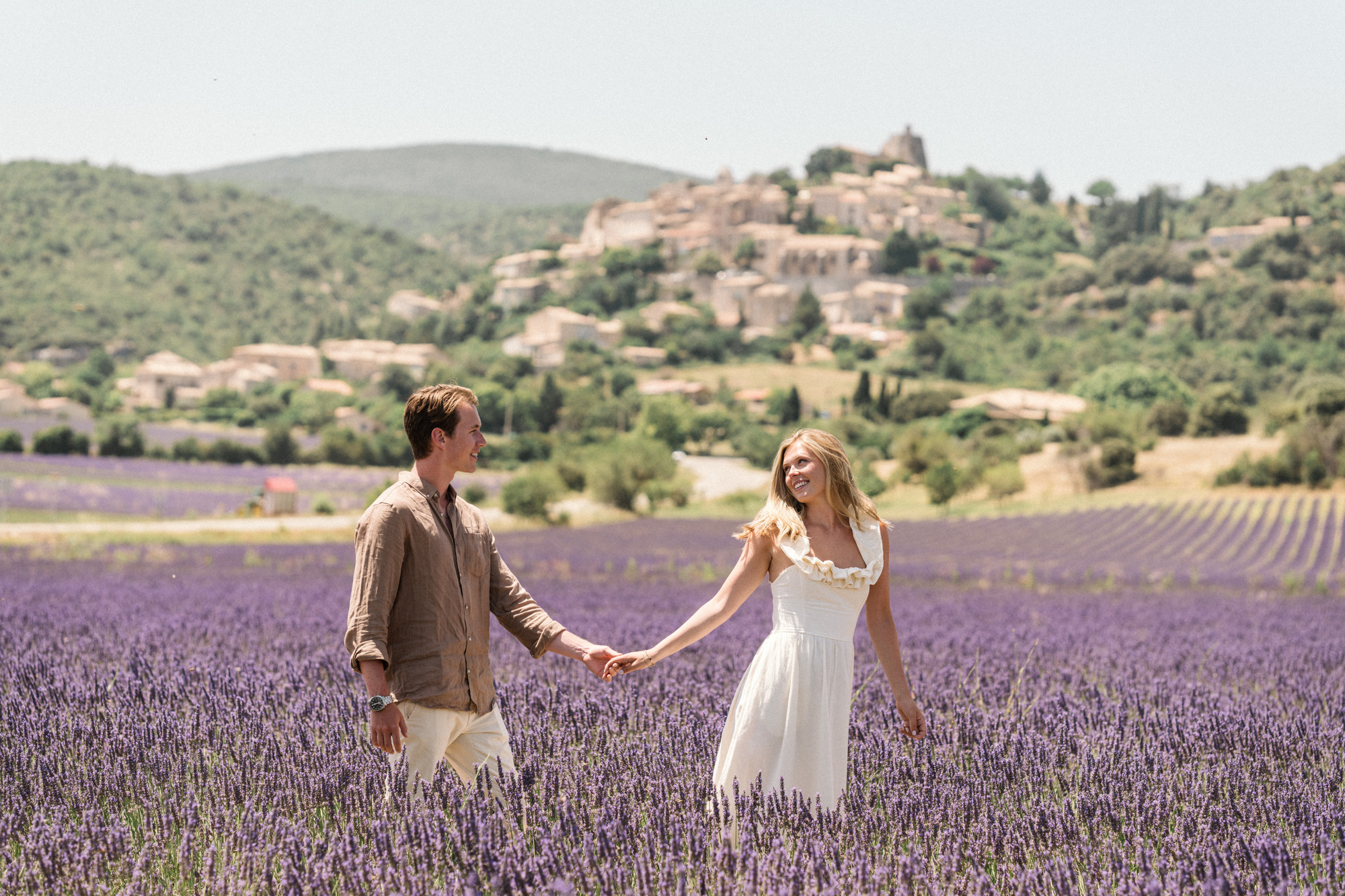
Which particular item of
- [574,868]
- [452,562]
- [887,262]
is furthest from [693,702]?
[887,262]

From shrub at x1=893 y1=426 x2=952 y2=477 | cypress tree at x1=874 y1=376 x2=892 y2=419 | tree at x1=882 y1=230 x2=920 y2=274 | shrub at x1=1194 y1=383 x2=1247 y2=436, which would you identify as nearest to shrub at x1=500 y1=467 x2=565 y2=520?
shrub at x1=893 y1=426 x2=952 y2=477

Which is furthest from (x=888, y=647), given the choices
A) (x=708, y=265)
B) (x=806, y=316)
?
(x=708, y=265)

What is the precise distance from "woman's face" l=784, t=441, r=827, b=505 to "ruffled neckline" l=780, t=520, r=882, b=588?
4.7 inches

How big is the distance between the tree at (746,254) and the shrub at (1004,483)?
82384 mm

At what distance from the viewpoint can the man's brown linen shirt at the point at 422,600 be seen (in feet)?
8.32

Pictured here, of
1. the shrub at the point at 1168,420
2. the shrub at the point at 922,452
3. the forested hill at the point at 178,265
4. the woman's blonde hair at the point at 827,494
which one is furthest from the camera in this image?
the forested hill at the point at 178,265

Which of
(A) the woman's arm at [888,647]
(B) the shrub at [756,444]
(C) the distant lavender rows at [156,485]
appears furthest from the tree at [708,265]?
(A) the woman's arm at [888,647]

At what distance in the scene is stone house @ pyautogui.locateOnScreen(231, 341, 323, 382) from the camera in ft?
341

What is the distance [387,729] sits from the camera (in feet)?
8.04

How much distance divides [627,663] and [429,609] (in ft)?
2.00

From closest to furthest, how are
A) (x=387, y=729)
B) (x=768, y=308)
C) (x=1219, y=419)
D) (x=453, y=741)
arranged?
(x=387, y=729) < (x=453, y=741) < (x=1219, y=419) < (x=768, y=308)

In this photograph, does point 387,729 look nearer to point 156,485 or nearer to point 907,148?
point 156,485

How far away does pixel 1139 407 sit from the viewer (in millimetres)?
61562

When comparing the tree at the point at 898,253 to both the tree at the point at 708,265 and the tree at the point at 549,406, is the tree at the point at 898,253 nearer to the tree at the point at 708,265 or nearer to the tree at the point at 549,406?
the tree at the point at 708,265
